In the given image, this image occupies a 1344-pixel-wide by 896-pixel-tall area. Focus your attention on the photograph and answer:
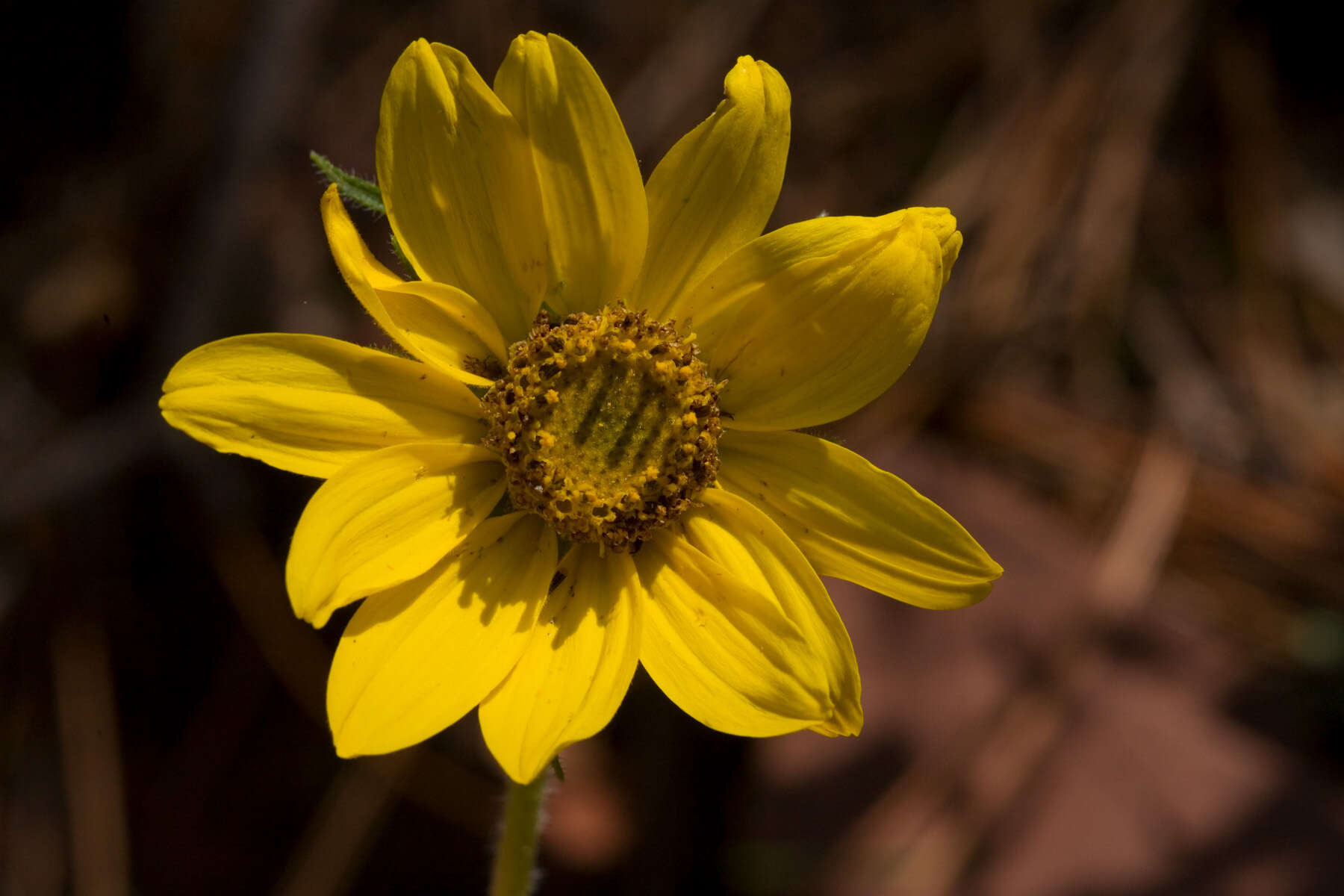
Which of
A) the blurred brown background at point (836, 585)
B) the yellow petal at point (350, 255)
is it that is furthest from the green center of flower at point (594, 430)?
the blurred brown background at point (836, 585)

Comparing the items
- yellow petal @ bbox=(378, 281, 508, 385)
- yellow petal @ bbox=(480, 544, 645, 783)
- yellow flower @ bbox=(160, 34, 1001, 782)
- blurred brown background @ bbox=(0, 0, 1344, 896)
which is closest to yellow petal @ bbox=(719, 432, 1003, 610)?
yellow flower @ bbox=(160, 34, 1001, 782)

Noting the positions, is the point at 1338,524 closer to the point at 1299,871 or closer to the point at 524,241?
the point at 1299,871

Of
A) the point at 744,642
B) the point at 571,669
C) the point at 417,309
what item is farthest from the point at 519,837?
the point at 417,309

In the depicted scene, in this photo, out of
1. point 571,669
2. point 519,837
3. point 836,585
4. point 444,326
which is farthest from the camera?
point 836,585

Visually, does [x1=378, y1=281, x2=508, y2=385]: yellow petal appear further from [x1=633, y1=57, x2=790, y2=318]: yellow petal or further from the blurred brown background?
the blurred brown background

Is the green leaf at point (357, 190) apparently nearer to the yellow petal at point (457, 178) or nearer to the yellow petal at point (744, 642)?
the yellow petal at point (457, 178)

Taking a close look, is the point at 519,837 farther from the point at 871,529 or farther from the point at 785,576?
the point at 871,529
